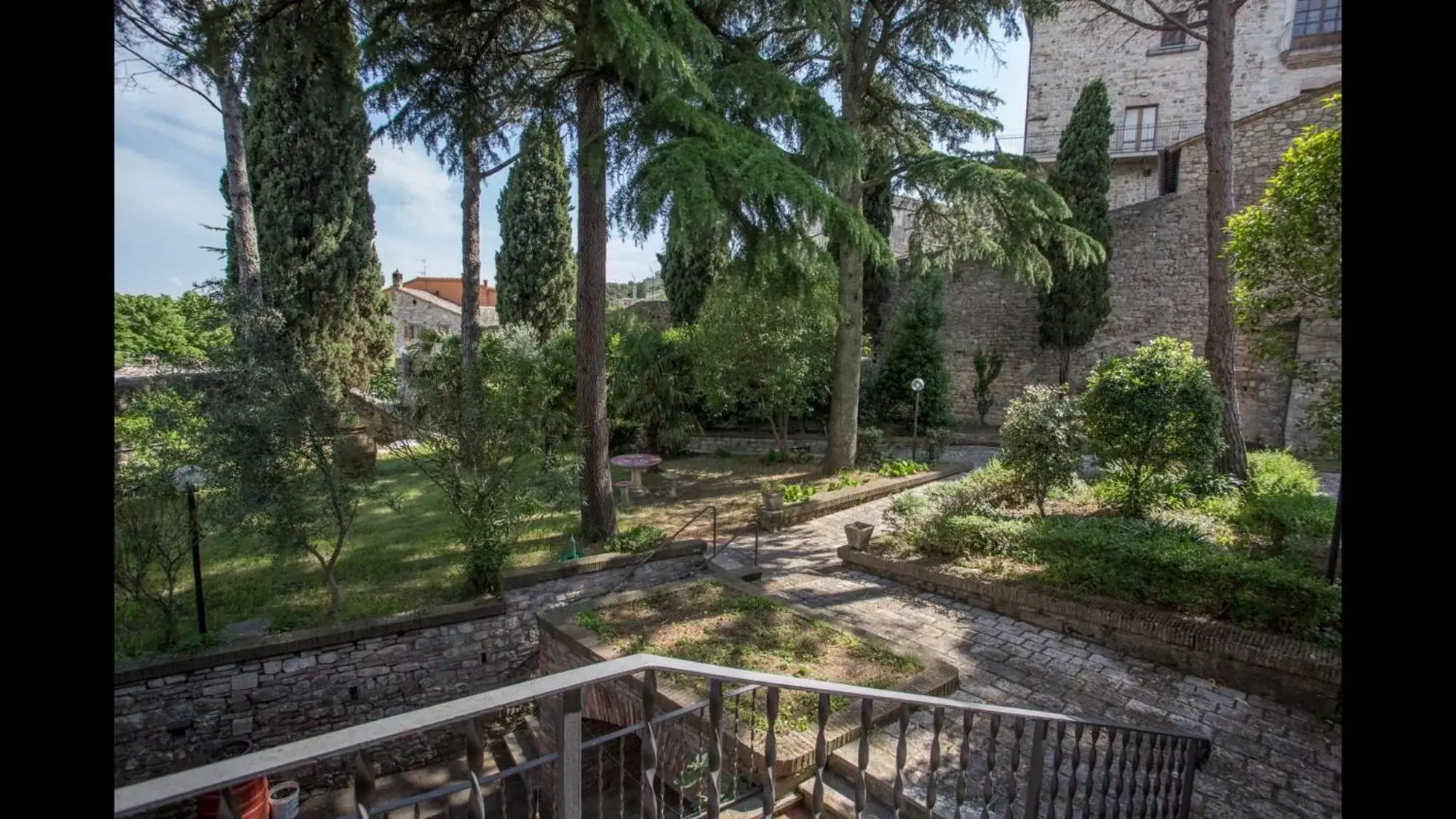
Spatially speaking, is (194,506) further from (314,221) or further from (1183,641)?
(314,221)

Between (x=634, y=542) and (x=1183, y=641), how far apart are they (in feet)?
20.5

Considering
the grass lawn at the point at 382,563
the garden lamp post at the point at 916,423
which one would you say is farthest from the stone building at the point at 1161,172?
the grass lawn at the point at 382,563

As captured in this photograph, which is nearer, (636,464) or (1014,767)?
(1014,767)

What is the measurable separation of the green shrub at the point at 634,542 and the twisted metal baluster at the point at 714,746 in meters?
6.80

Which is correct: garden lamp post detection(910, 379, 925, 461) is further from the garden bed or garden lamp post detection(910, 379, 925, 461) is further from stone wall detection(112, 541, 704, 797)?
stone wall detection(112, 541, 704, 797)

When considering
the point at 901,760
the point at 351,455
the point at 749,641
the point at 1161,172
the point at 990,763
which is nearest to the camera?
the point at 901,760

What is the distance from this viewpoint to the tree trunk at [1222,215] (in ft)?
34.7

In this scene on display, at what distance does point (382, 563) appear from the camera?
9492mm

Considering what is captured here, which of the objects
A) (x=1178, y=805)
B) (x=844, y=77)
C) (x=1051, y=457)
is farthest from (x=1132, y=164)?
(x=1178, y=805)

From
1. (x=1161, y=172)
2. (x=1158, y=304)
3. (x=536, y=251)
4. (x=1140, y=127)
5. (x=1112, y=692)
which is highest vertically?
(x=1140, y=127)

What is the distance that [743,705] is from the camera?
17.1 ft

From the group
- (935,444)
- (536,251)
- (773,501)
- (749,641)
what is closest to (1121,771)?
(749,641)

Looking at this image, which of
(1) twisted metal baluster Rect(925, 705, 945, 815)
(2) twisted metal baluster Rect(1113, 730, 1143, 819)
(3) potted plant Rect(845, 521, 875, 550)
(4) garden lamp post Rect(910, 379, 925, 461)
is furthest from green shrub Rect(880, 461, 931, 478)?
(1) twisted metal baluster Rect(925, 705, 945, 815)
